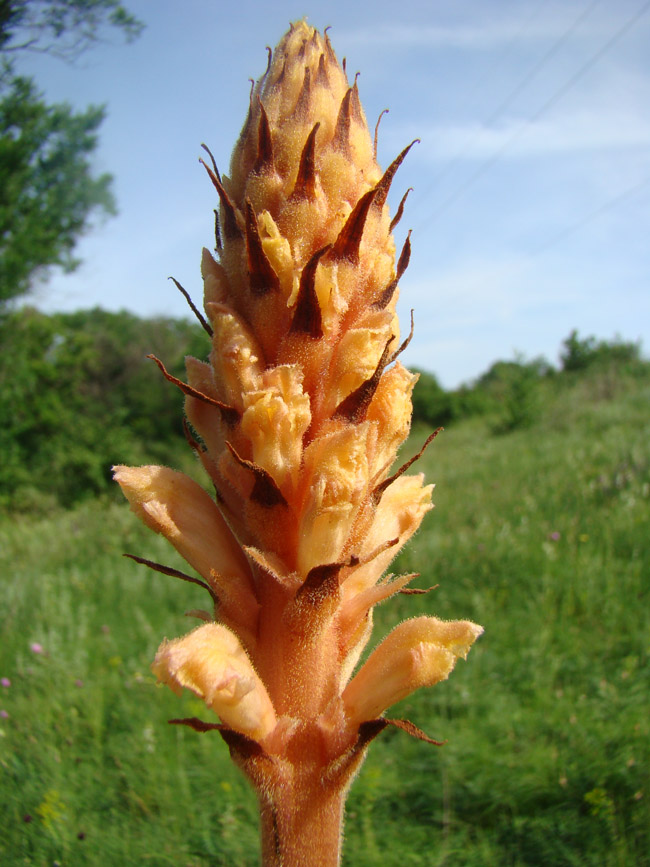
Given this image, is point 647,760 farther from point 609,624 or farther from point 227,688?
point 227,688

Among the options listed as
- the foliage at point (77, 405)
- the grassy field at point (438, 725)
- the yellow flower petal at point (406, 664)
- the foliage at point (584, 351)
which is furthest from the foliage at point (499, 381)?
the yellow flower petal at point (406, 664)

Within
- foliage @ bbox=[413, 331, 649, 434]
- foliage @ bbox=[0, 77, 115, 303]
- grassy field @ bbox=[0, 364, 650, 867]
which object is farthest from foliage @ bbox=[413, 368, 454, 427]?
grassy field @ bbox=[0, 364, 650, 867]

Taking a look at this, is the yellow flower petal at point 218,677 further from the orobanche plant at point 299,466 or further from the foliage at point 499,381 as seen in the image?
the foliage at point 499,381

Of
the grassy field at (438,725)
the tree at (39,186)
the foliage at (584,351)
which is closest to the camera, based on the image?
the grassy field at (438,725)

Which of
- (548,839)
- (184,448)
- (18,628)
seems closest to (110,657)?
(18,628)

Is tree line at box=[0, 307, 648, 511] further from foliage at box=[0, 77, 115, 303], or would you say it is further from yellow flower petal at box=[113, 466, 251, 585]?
yellow flower petal at box=[113, 466, 251, 585]

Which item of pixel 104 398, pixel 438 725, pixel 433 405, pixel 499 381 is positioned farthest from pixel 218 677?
pixel 499 381

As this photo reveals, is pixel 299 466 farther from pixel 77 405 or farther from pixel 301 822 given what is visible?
pixel 77 405
